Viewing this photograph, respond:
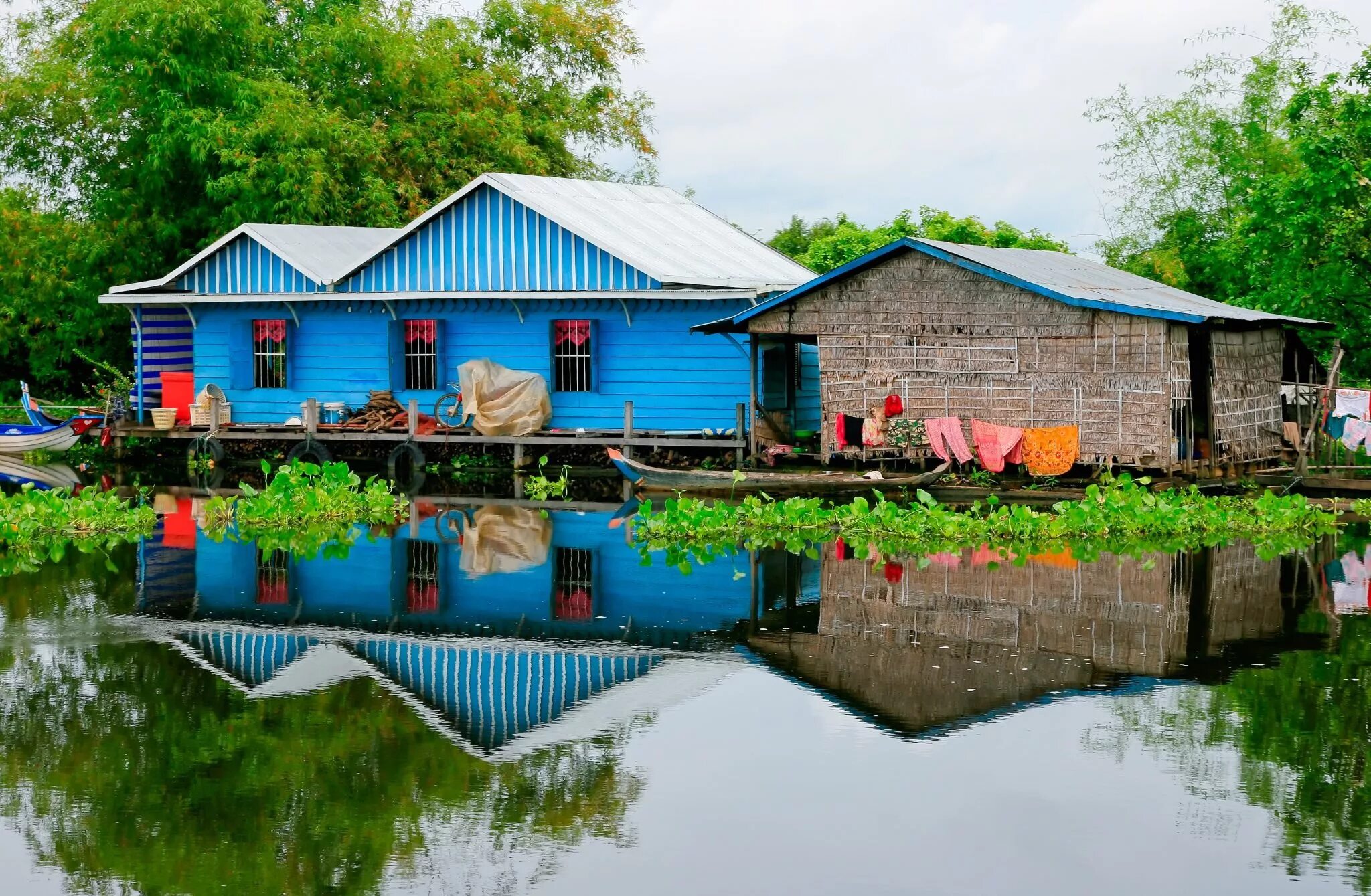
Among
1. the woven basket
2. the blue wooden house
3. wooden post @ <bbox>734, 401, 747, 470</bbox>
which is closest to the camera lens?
wooden post @ <bbox>734, 401, 747, 470</bbox>

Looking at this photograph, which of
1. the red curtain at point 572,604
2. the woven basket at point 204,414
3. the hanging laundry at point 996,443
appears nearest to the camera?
the red curtain at point 572,604

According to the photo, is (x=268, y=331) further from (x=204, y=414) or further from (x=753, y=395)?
(x=753, y=395)

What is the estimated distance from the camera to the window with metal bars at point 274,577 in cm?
1559

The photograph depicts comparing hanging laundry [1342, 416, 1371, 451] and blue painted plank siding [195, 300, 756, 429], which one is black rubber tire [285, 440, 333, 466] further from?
hanging laundry [1342, 416, 1371, 451]

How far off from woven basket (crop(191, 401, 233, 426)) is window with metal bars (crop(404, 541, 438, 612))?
13.0 m

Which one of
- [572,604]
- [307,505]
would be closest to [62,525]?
[307,505]

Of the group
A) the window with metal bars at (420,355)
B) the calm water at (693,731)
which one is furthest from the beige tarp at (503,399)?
the calm water at (693,731)

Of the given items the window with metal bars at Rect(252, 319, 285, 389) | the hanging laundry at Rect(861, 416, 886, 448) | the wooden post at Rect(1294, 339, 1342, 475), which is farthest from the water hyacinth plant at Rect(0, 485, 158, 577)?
the wooden post at Rect(1294, 339, 1342, 475)

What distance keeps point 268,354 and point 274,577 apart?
15.8m

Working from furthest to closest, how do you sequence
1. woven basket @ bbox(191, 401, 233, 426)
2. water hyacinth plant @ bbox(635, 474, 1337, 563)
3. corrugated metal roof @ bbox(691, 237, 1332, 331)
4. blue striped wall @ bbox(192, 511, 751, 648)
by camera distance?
1. woven basket @ bbox(191, 401, 233, 426)
2. corrugated metal roof @ bbox(691, 237, 1332, 331)
3. water hyacinth plant @ bbox(635, 474, 1337, 563)
4. blue striped wall @ bbox(192, 511, 751, 648)

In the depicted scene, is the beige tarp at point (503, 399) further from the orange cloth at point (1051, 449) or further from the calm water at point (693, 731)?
the calm water at point (693, 731)

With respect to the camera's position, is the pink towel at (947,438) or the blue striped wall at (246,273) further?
the blue striped wall at (246,273)

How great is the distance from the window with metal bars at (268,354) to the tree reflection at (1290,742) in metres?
22.9

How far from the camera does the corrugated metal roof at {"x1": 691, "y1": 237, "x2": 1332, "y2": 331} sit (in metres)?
22.0
